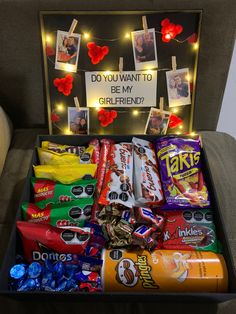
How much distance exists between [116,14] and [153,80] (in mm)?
256

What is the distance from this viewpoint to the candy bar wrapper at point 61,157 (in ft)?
3.95

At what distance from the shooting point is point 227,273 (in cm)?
93

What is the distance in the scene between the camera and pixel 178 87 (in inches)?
52.3

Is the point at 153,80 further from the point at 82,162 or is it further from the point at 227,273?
the point at 227,273

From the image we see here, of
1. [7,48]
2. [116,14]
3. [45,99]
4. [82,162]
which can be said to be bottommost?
[82,162]

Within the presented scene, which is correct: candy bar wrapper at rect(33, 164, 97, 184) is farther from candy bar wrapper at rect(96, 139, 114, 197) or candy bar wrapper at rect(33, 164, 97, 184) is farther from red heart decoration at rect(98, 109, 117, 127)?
red heart decoration at rect(98, 109, 117, 127)

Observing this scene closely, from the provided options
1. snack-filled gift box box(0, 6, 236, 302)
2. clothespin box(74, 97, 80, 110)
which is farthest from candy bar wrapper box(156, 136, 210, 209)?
clothespin box(74, 97, 80, 110)

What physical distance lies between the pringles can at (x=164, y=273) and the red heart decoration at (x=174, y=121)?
1.89ft

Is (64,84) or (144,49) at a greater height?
(144,49)

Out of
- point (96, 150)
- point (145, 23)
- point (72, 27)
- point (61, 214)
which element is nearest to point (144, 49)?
point (145, 23)

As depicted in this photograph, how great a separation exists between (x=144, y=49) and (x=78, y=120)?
0.35 m

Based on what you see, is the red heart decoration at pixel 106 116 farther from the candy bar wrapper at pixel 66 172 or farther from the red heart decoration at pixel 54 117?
the candy bar wrapper at pixel 66 172

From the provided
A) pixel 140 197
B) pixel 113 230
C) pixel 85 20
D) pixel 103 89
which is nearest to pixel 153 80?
pixel 103 89

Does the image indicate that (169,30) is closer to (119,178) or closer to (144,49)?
(144,49)
